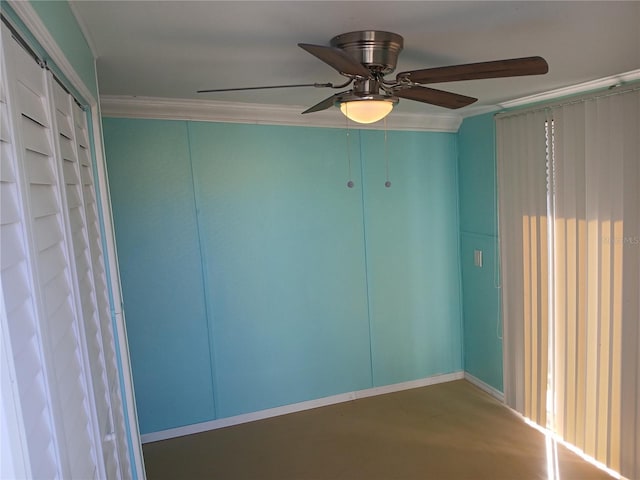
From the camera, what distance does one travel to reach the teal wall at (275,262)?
292 cm

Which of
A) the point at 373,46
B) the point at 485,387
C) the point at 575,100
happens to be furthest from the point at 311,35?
the point at 485,387

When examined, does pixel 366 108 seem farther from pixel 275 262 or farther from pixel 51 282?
pixel 275 262

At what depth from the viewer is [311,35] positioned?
1602mm

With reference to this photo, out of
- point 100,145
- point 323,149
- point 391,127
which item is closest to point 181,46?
point 100,145

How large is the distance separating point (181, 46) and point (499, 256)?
265cm

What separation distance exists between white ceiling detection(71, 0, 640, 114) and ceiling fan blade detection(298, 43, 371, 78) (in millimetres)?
161

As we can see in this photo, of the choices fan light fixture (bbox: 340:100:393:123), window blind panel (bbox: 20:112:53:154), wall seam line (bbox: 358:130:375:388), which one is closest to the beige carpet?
wall seam line (bbox: 358:130:375:388)

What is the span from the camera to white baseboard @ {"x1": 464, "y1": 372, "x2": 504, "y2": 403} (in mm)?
3435

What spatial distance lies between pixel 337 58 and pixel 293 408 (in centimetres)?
279

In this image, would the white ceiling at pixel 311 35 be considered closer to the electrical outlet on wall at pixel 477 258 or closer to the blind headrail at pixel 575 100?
the blind headrail at pixel 575 100

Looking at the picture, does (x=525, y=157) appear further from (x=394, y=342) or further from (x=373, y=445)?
(x=373, y=445)

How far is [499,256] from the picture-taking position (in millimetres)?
3287

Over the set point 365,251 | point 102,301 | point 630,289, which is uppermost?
point 102,301

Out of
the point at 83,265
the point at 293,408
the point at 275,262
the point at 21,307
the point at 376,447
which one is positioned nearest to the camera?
the point at 21,307
